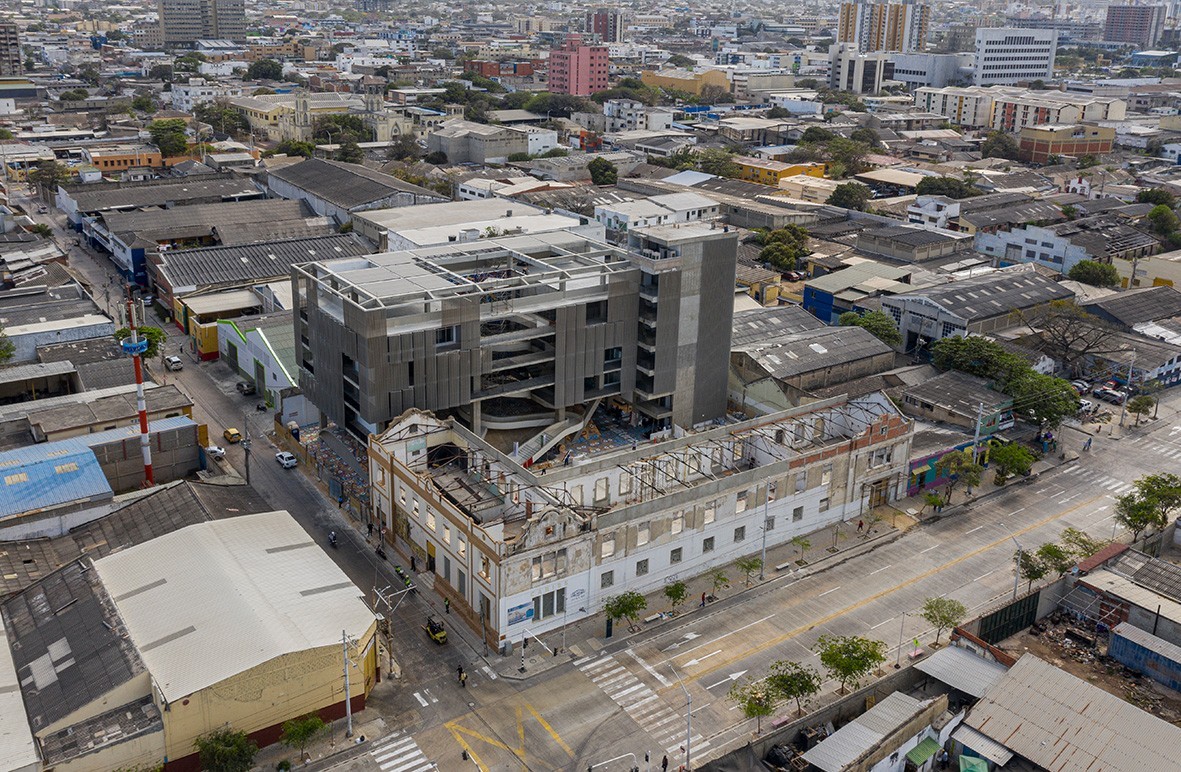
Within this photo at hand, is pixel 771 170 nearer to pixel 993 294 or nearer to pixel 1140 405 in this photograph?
pixel 993 294

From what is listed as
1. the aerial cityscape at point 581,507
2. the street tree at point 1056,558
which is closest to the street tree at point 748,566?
the aerial cityscape at point 581,507

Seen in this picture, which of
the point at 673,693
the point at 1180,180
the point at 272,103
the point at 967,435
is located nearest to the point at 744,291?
the point at 967,435

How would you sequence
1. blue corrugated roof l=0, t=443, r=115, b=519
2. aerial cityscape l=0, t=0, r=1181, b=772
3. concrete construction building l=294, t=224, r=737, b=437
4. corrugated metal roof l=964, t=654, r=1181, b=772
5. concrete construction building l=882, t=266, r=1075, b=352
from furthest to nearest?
concrete construction building l=882, t=266, r=1075, b=352 < concrete construction building l=294, t=224, r=737, b=437 < blue corrugated roof l=0, t=443, r=115, b=519 < aerial cityscape l=0, t=0, r=1181, b=772 < corrugated metal roof l=964, t=654, r=1181, b=772

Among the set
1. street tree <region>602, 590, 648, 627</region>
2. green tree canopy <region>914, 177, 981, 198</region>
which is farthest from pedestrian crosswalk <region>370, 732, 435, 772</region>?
green tree canopy <region>914, 177, 981, 198</region>

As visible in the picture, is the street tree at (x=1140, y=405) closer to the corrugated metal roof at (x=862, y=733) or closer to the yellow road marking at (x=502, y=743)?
the corrugated metal roof at (x=862, y=733)

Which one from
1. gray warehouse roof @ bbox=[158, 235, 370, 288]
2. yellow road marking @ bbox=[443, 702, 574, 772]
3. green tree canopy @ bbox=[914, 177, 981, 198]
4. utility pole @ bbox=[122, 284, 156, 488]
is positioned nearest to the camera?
yellow road marking @ bbox=[443, 702, 574, 772]

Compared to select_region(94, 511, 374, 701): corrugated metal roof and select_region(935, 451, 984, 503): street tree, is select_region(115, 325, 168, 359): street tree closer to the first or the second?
select_region(94, 511, 374, 701): corrugated metal roof

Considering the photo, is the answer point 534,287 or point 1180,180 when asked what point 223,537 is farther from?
point 1180,180
